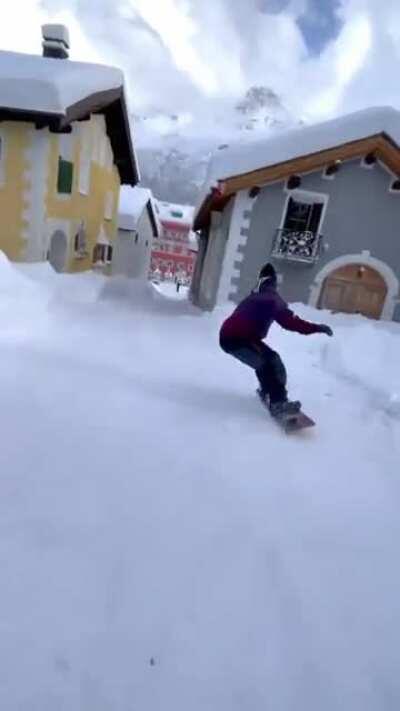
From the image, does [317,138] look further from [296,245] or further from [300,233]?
[296,245]

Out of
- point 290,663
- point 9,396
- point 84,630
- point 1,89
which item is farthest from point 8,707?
point 1,89

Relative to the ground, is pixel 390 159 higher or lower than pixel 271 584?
higher

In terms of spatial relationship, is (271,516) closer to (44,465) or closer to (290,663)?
(290,663)

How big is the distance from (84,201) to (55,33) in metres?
4.88

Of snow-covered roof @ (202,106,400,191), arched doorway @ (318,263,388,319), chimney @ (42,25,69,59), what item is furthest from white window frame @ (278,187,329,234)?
chimney @ (42,25,69,59)

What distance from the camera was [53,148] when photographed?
11.0 meters

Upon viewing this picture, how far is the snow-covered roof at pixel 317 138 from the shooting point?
387 inches

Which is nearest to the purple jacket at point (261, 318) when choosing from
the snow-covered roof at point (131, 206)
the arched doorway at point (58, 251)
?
the arched doorway at point (58, 251)

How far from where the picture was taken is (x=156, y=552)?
207 cm

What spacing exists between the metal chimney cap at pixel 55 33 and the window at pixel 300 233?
8985 mm

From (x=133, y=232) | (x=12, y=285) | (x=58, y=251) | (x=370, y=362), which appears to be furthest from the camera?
(x=133, y=232)

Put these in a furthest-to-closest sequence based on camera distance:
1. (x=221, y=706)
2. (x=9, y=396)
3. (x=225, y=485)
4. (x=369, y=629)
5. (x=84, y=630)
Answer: (x=9, y=396)
(x=225, y=485)
(x=369, y=629)
(x=84, y=630)
(x=221, y=706)

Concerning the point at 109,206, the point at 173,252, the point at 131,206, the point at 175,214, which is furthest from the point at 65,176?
the point at 175,214

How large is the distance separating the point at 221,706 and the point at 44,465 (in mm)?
1592
